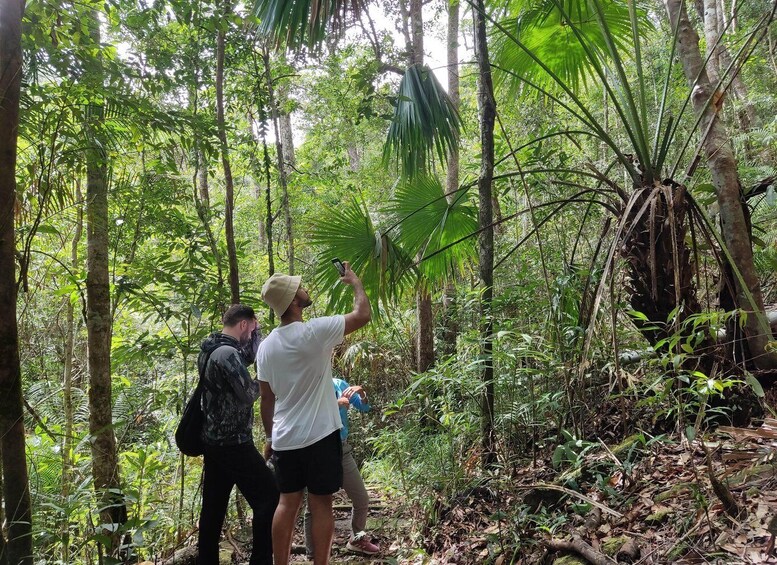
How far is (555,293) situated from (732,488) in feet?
4.61

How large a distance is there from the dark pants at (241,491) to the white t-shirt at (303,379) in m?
0.31

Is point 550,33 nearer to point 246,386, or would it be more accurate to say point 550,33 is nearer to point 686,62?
point 686,62

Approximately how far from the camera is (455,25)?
9.16 metres

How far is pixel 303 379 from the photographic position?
8.80 ft

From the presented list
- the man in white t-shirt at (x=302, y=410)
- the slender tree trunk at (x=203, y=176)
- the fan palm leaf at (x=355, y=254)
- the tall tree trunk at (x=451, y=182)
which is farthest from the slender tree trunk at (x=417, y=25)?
the man in white t-shirt at (x=302, y=410)

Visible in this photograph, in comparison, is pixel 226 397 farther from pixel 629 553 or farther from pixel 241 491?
pixel 629 553

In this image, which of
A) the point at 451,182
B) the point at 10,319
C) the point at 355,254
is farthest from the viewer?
the point at 451,182

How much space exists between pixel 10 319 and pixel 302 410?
1311mm

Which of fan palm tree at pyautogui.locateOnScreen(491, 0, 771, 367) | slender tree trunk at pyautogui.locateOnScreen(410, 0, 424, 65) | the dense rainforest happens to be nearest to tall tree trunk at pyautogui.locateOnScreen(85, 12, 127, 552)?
the dense rainforest

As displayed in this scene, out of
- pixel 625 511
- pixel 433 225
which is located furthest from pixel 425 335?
pixel 625 511

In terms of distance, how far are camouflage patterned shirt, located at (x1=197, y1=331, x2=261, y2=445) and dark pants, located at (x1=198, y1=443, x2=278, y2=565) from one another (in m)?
0.07

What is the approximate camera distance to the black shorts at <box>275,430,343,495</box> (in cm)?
266

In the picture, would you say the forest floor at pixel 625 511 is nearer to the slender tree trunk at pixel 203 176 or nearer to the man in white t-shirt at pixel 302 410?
the man in white t-shirt at pixel 302 410

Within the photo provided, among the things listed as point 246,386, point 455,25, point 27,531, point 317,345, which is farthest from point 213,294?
point 455,25
